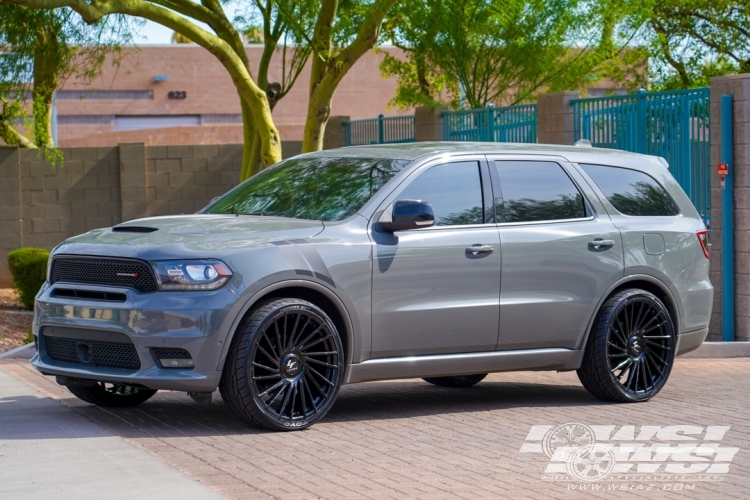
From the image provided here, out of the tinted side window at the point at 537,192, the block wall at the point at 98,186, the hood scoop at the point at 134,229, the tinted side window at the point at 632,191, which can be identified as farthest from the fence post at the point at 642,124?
the block wall at the point at 98,186

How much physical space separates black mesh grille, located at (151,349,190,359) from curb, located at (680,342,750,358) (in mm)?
6590

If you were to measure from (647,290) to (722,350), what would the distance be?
340 cm

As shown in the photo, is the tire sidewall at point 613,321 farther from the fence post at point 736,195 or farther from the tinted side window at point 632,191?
the fence post at point 736,195

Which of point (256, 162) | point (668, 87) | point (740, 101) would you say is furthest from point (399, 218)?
point (668, 87)

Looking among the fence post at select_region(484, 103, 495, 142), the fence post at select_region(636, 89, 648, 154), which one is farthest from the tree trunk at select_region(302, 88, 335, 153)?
the fence post at select_region(636, 89, 648, 154)

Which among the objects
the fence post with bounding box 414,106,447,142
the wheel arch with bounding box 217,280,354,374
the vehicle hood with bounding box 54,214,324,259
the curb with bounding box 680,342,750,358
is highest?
the fence post with bounding box 414,106,447,142

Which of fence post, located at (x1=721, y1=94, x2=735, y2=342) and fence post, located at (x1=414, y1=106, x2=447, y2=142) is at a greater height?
fence post, located at (x1=414, y1=106, x2=447, y2=142)

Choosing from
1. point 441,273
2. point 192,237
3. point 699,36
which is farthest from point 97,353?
point 699,36

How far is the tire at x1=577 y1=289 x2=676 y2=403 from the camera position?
907 centimetres

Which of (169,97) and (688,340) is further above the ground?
(169,97)

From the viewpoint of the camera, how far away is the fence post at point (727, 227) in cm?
1275

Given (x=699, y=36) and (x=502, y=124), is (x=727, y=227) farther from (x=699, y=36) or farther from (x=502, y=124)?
(x=699, y=36)

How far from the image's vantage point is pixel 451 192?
863 cm

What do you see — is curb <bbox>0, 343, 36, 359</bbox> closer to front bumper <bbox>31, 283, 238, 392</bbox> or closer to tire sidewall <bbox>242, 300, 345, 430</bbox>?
front bumper <bbox>31, 283, 238, 392</bbox>
